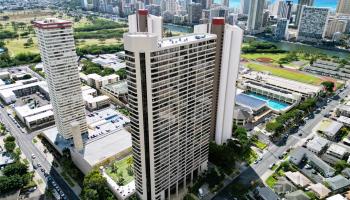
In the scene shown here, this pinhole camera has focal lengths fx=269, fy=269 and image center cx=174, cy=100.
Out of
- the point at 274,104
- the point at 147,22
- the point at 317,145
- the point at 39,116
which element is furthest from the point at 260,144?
the point at 39,116

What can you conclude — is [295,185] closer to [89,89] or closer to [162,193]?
[162,193]

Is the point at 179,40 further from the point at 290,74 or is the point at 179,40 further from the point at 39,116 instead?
the point at 290,74

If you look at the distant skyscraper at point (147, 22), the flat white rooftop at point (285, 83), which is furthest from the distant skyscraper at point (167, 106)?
the flat white rooftop at point (285, 83)

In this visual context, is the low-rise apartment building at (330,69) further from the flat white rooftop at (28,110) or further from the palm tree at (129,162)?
the flat white rooftop at (28,110)

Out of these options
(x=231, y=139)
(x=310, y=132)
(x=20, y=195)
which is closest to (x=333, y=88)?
(x=310, y=132)

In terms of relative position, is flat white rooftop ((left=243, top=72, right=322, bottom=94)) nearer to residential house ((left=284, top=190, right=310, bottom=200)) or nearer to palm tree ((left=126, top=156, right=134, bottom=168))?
residential house ((left=284, top=190, right=310, bottom=200))
